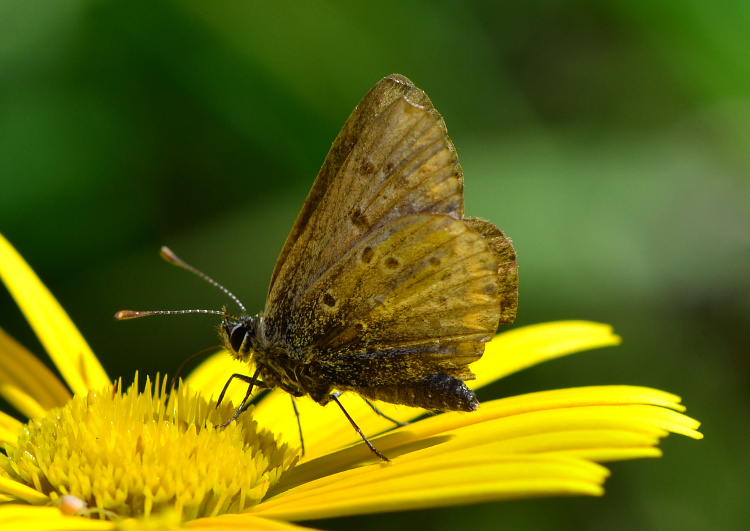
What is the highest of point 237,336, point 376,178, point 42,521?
point 376,178

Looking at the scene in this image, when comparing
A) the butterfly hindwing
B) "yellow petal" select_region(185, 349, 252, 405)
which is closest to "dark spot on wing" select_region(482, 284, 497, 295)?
the butterfly hindwing

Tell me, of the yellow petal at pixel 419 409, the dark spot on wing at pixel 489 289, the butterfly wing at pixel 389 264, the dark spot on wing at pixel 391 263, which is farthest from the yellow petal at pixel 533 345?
the dark spot on wing at pixel 391 263

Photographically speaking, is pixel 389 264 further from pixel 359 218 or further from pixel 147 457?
pixel 147 457

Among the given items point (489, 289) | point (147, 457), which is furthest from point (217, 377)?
point (489, 289)

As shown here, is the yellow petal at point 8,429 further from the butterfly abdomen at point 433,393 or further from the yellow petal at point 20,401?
the butterfly abdomen at point 433,393

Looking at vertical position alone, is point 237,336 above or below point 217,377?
above

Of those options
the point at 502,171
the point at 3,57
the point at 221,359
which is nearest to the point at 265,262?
the point at 221,359

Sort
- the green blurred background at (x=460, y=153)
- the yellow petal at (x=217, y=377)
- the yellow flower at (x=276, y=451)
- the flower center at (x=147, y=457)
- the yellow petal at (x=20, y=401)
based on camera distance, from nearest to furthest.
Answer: the yellow flower at (x=276, y=451), the flower center at (x=147, y=457), the yellow petal at (x=20, y=401), the yellow petal at (x=217, y=377), the green blurred background at (x=460, y=153)
